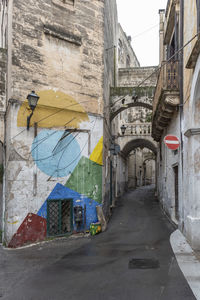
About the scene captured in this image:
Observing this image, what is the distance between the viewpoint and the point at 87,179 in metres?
10.7

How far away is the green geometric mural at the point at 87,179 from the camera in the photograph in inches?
408

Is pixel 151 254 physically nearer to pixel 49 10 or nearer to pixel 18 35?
pixel 18 35

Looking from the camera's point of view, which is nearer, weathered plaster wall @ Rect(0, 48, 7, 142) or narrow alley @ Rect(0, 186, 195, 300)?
narrow alley @ Rect(0, 186, 195, 300)

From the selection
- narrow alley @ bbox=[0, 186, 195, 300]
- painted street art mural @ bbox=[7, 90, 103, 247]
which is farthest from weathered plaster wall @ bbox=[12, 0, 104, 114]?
narrow alley @ bbox=[0, 186, 195, 300]

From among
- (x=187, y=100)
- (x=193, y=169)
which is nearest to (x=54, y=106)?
(x=187, y=100)

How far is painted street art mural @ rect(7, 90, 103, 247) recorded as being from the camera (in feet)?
30.1

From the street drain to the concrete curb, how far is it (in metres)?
0.52

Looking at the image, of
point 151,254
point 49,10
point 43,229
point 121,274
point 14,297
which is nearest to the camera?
point 14,297

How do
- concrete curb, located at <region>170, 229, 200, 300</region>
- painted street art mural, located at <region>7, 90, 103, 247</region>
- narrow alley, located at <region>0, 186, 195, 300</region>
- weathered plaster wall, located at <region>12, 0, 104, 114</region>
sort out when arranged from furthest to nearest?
weathered plaster wall, located at <region>12, 0, 104, 114</region>
painted street art mural, located at <region>7, 90, 103, 247</region>
concrete curb, located at <region>170, 229, 200, 300</region>
narrow alley, located at <region>0, 186, 195, 300</region>

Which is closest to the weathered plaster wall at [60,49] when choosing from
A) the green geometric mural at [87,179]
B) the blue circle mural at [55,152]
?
the blue circle mural at [55,152]

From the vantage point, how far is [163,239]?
347 inches

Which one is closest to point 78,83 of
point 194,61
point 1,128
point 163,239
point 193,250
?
point 1,128

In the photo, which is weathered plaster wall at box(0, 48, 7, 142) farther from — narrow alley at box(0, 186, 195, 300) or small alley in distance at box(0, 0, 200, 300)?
narrow alley at box(0, 186, 195, 300)

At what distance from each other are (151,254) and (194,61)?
4.93 metres
